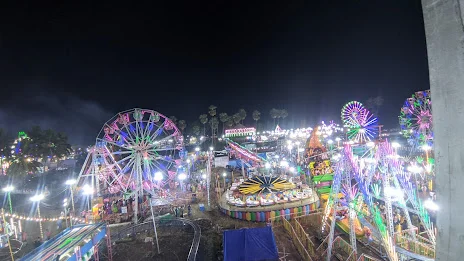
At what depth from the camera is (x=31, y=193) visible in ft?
92.7

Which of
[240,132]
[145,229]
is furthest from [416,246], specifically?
[240,132]

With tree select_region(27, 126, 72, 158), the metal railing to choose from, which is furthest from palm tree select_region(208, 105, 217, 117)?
the metal railing

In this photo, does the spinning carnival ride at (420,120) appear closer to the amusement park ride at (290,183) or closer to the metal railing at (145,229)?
the amusement park ride at (290,183)

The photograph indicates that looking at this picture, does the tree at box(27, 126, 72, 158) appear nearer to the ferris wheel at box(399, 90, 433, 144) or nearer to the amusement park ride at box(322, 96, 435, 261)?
the amusement park ride at box(322, 96, 435, 261)

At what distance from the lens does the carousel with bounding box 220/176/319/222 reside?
19.8 meters

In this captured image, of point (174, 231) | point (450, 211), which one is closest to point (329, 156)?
point (174, 231)

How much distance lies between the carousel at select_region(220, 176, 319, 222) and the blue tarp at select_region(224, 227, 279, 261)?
807 centimetres

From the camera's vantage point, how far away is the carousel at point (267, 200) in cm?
1981

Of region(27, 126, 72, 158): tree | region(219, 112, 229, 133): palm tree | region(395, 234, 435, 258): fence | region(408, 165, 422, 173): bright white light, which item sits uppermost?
region(219, 112, 229, 133): palm tree

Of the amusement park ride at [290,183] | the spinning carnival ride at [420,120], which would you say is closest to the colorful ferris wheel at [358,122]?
the amusement park ride at [290,183]

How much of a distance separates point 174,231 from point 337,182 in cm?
1331

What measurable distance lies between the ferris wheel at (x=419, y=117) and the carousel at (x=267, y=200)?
66.2 feet

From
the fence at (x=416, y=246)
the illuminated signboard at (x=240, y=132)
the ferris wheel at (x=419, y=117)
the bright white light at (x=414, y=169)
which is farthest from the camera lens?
the illuminated signboard at (x=240, y=132)

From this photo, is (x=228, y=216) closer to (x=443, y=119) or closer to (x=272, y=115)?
(x=443, y=119)
